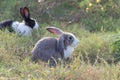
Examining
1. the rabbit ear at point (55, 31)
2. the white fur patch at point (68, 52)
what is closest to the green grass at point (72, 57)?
the white fur patch at point (68, 52)

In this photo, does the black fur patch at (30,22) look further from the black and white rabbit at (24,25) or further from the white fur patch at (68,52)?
Result: the white fur patch at (68,52)

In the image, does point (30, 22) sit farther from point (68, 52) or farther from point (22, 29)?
point (68, 52)

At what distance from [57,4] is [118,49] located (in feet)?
10.1

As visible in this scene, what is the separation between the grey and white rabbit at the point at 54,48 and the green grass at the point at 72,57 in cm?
12

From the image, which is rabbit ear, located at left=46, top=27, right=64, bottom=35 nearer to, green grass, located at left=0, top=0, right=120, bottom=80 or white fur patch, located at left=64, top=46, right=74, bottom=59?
green grass, located at left=0, top=0, right=120, bottom=80

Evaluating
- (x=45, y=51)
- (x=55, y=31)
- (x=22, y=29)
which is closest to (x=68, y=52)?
(x=45, y=51)

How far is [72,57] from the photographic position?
6.20m

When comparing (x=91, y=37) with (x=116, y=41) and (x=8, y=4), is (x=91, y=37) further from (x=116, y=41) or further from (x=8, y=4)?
(x=8, y=4)

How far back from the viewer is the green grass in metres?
4.47

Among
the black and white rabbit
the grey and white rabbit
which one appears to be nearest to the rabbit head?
the black and white rabbit

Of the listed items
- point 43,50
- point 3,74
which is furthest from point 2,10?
point 3,74

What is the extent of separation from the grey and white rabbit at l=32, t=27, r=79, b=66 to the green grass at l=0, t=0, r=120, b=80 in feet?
0.40

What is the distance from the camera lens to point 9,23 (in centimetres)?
777

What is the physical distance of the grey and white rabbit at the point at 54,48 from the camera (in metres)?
5.92
